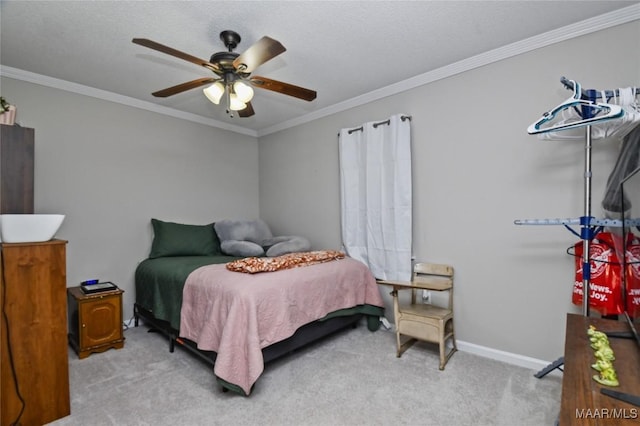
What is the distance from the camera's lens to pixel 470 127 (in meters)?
2.67

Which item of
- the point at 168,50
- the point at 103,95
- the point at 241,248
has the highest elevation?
the point at 103,95

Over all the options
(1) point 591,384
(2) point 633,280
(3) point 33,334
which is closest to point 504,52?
(2) point 633,280

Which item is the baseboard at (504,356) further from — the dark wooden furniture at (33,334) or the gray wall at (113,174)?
the gray wall at (113,174)

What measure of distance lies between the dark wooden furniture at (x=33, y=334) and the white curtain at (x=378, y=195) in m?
2.50

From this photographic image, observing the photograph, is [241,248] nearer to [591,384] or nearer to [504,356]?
[504,356]

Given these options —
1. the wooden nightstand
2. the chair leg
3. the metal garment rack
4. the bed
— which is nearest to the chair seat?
the chair leg

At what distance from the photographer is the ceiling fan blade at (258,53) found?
169 centimetres

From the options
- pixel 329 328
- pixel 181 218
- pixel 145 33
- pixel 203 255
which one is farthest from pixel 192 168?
pixel 329 328

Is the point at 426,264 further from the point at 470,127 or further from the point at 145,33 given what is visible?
the point at 145,33

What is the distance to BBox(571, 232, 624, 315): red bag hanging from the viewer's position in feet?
5.91

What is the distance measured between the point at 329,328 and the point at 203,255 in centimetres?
173

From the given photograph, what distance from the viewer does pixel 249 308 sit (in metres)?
2.04

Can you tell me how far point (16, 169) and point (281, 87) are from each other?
171cm

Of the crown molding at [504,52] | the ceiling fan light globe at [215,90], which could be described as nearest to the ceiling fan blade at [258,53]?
the ceiling fan light globe at [215,90]
